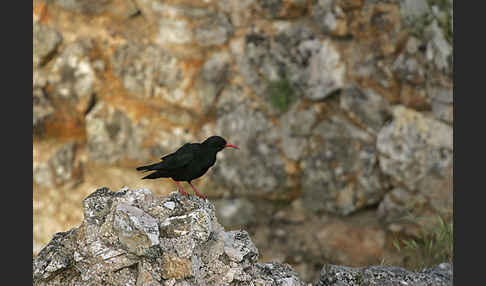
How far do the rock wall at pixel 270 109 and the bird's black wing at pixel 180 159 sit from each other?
3577 millimetres

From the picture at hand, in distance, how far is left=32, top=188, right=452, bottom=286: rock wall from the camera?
10.3 feet

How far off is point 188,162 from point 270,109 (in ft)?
12.0

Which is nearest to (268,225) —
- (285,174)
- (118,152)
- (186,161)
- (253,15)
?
(285,174)

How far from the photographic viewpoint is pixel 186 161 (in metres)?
3.76

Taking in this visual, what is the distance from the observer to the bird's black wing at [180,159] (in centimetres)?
372

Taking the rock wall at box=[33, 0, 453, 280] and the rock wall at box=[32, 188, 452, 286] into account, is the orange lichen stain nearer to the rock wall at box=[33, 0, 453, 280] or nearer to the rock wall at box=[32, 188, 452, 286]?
the rock wall at box=[33, 0, 453, 280]

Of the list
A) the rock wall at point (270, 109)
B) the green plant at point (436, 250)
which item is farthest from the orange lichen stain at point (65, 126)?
the green plant at point (436, 250)

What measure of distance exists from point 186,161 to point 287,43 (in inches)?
149

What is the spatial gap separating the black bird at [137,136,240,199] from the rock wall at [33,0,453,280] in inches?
136

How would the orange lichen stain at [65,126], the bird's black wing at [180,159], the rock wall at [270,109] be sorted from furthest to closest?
the orange lichen stain at [65,126] → the rock wall at [270,109] → the bird's black wing at [180,159]

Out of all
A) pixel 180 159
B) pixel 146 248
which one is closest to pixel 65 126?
pixel 180 159

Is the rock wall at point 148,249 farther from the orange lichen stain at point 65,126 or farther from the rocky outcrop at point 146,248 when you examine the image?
the orange lichen stain at point 65,126

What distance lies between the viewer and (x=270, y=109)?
7.31m

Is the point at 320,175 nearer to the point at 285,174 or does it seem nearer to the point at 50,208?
the point at 285,174
